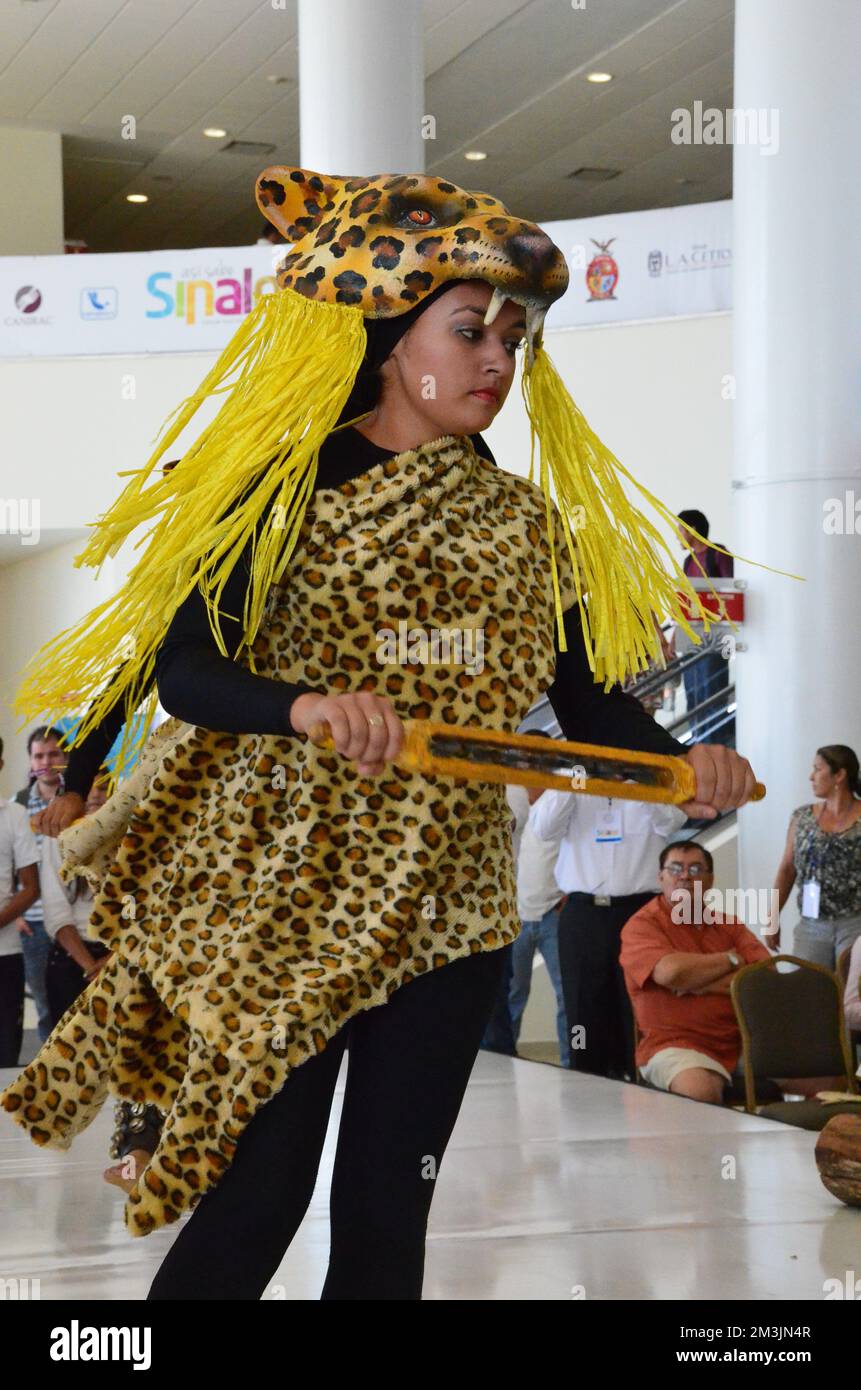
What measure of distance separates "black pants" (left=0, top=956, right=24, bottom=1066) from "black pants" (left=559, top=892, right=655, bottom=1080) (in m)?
1.92

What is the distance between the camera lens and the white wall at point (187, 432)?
9859 mm

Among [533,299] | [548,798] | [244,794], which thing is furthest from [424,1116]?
[548,798]

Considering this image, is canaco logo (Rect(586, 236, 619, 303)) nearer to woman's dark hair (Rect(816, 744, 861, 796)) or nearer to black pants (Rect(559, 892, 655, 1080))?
woman's dark hair (Rect(816, 744, 861, 796))

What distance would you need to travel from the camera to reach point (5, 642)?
1469 centimetres

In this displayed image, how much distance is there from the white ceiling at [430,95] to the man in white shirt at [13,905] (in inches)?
296

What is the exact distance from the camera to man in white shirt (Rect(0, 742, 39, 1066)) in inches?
231

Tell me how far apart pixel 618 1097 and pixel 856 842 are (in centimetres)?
186

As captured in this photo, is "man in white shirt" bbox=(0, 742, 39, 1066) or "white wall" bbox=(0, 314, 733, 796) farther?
"white wall" bbox=(0, 314, 733, 796)

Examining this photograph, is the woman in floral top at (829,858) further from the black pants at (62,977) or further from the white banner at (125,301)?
the white banner at (125,301)

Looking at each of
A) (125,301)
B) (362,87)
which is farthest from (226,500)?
(125,301)

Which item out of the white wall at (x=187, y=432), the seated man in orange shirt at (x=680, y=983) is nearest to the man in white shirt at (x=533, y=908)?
the seated man in orange shirt at (x=680, y=983)

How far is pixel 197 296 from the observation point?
10.5 metres

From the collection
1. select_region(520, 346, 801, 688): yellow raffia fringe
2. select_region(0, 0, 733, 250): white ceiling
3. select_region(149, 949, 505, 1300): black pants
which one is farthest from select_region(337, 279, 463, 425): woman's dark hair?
select_region(0, 0, 733, 250): white ceiling
